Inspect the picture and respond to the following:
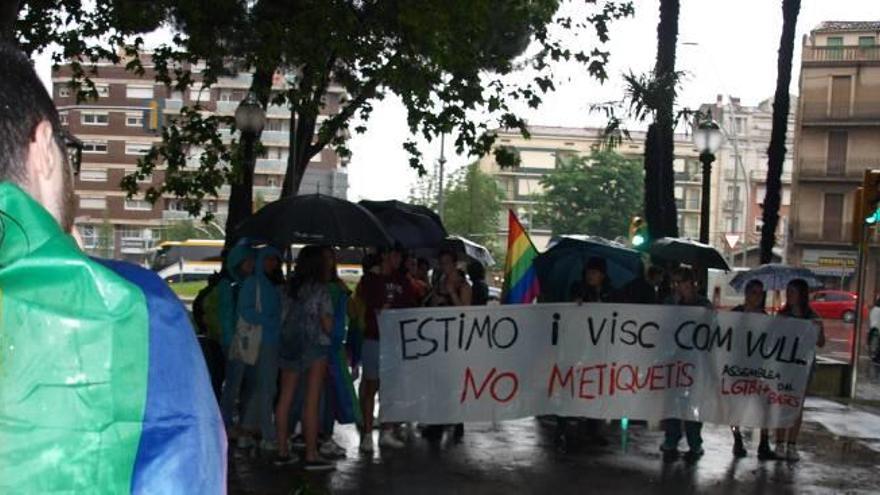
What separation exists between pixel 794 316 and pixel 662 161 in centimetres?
609

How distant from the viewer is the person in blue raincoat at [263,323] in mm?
9086

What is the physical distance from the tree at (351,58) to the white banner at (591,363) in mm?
3243

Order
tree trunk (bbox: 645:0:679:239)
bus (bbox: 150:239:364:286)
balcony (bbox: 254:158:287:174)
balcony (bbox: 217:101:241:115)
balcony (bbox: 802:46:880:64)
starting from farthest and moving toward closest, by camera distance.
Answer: balcony (bbox: 254:158:287:174), balcony (bbox: 217:101:241:115), balcony (bbox: 802:46:880:64), bus (bbox: 150:239:364:286), tree trunk (bbox: 645:0:679:239)

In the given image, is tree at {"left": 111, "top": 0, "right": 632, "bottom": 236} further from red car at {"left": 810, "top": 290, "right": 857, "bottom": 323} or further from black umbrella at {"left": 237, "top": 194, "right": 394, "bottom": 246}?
red car at {"left": 810, "top": 290, "right": 857, "bottom": 323}

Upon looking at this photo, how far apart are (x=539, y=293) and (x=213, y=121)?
Answer: 583 centimetres

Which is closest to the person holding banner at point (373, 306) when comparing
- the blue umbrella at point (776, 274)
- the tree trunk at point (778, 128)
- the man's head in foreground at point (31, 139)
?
the blue umbrella at point (776, 274)

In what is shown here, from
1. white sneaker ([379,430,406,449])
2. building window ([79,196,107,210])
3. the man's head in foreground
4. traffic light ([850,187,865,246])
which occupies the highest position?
building window ([79,196,107,210])

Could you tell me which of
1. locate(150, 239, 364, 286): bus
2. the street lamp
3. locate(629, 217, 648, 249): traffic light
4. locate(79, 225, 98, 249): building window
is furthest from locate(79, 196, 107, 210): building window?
the street lamp

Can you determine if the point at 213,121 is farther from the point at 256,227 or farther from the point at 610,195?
the point at 610,195

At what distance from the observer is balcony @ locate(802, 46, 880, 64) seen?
220 feet

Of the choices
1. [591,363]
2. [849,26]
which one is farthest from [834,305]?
[591,363]

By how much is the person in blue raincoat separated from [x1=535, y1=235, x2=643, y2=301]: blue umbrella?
3.27 meters

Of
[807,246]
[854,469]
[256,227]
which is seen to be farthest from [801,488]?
[807,246]

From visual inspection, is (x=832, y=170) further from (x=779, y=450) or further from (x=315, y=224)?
(x=315, y=224)
